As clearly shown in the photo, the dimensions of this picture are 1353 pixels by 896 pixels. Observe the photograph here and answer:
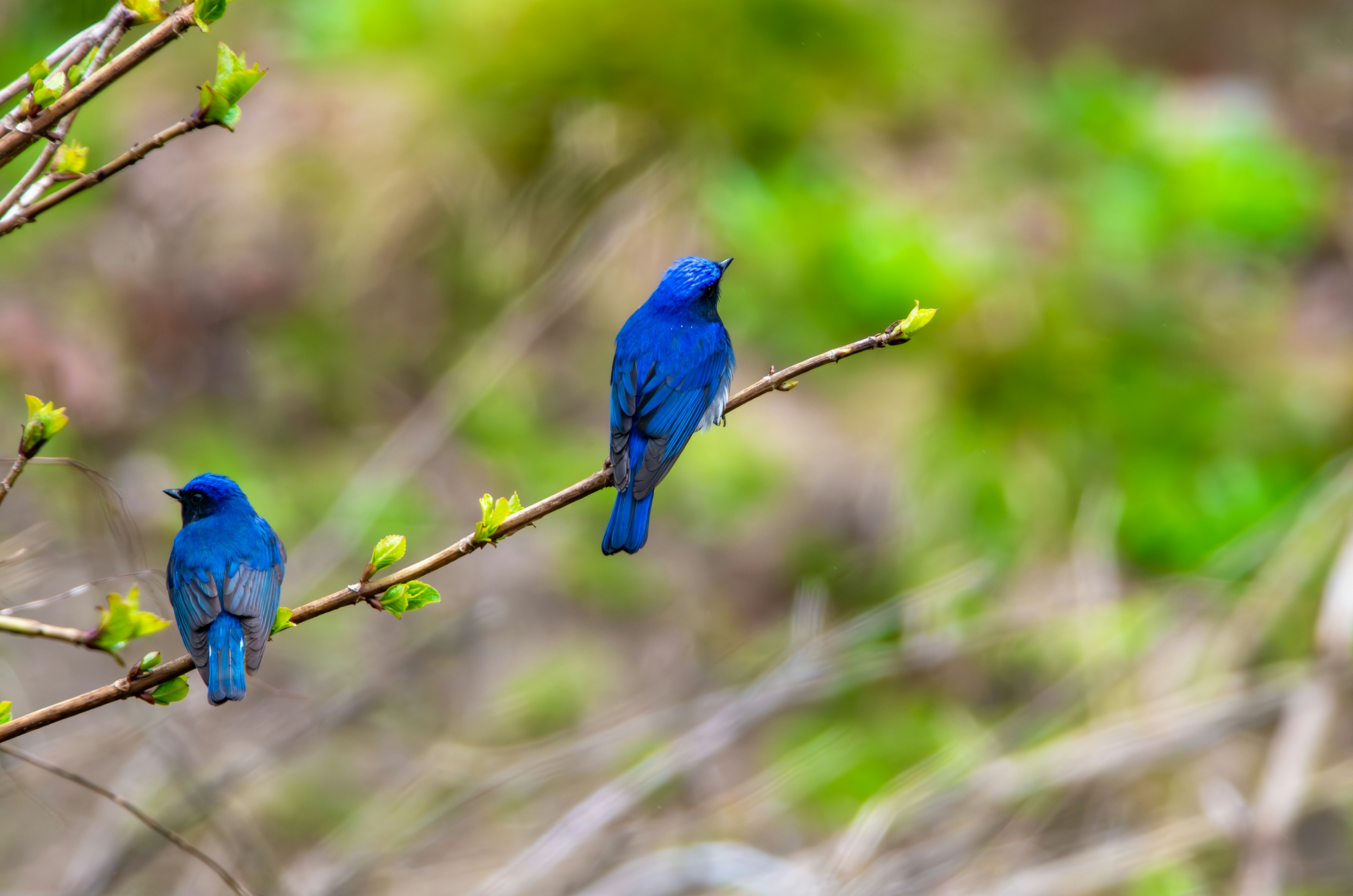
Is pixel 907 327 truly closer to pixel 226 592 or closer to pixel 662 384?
pixel 662 384

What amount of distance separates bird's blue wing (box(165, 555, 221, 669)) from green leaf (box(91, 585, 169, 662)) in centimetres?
60

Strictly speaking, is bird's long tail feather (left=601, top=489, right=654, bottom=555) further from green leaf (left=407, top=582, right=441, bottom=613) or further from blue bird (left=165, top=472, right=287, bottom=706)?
green leaf (left=407, top=582, right=441, bottom=613)

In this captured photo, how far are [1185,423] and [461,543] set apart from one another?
5.44 meters

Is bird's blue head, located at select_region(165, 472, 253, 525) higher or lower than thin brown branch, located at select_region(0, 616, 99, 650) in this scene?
higher

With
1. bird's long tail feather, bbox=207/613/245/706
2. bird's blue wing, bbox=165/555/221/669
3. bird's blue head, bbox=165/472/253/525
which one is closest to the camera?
bird's long tail feather, bbox=207/613/245/706

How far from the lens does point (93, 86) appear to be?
53.5 inches

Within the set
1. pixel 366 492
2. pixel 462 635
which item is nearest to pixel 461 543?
pixel 462 635

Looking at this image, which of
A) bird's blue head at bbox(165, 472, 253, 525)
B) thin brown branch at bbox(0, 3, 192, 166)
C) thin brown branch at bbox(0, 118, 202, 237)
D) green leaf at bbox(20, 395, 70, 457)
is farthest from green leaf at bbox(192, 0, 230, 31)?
bird's blue head at bbox(165, 472, 253, 525)

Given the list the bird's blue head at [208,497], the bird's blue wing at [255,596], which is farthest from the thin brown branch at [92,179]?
the bird's blue head at [208,497]

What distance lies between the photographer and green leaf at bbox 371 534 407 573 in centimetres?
172

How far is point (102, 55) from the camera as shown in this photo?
158 cm

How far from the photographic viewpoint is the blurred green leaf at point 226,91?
153cm

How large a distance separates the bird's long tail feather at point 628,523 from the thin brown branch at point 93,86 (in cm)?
142

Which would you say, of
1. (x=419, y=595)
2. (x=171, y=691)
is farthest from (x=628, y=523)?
(x=171, y=691)
